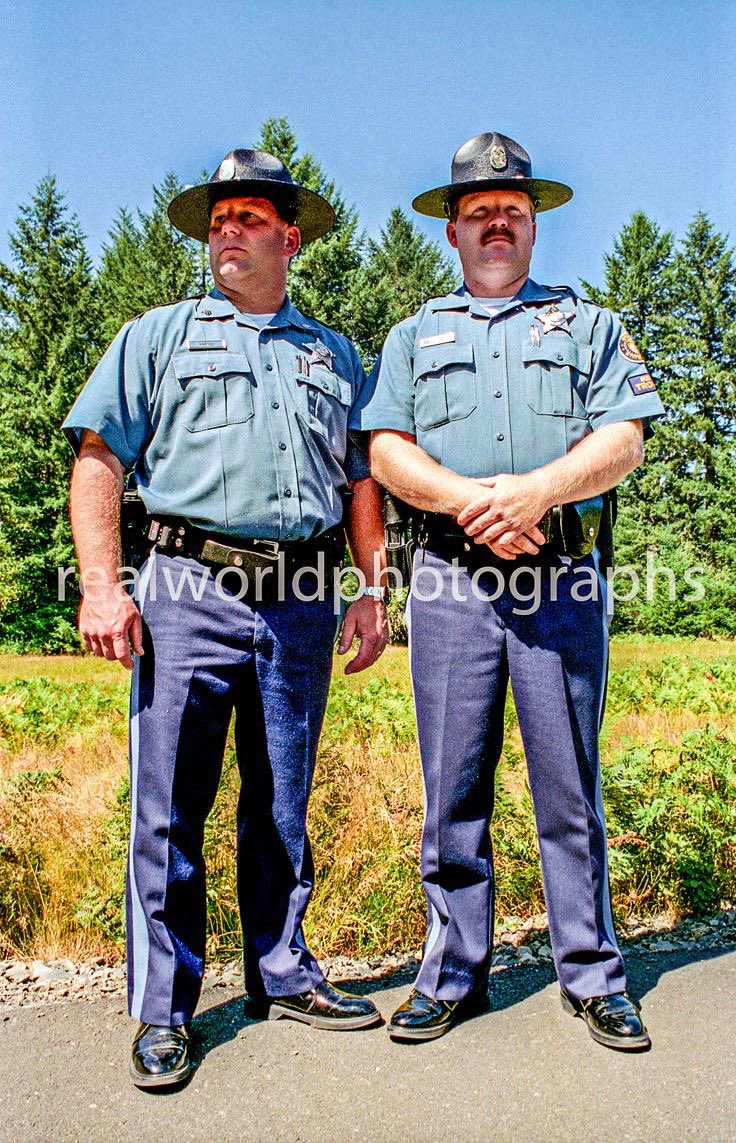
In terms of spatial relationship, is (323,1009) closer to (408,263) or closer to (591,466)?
(591,466)

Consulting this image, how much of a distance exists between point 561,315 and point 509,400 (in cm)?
37

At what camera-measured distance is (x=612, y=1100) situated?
7.89ft

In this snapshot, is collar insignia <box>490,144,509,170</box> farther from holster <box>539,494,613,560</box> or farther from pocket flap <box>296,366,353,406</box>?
holster <box>539,494,613,560</box>

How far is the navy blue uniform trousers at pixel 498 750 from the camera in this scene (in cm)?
295

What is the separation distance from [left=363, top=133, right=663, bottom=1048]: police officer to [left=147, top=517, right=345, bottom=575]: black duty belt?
438 millimetres

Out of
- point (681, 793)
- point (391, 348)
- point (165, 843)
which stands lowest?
point (681, 793)

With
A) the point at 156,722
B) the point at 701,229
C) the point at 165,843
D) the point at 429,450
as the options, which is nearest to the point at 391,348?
the point at 429,450

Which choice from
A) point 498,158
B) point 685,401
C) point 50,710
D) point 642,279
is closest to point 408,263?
point 642,279

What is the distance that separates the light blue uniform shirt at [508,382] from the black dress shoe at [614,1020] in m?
1.63

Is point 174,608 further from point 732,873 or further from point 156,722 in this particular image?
point 732,873

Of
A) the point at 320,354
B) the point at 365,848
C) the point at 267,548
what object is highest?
the point at 320,354

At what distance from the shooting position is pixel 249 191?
126 inches

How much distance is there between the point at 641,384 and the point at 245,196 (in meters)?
1.46

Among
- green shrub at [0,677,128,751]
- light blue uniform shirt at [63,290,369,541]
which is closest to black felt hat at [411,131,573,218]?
light blue uniform shirt at [63,290,369,541]
